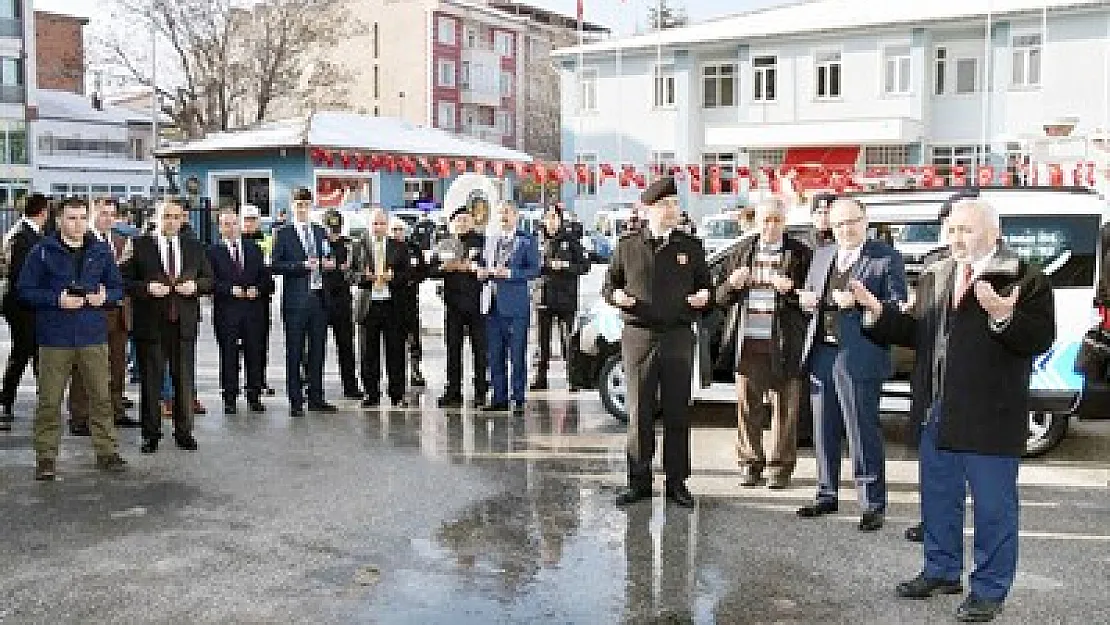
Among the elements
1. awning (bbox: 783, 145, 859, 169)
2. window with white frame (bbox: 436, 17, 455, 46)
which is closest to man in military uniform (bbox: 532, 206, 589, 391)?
awning (bbox: 783, 145, 859, 169)

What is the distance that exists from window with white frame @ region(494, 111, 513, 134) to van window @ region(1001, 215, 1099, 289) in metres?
70.7

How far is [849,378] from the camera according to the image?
265 inches

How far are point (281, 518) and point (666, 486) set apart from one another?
2.53 metres

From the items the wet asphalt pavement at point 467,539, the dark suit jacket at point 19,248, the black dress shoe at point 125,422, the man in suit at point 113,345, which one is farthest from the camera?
the black dress shoe at point 125,422

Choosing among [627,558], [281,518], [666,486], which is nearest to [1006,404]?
[627,558]

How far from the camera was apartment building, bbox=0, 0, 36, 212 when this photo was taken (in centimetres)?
5469

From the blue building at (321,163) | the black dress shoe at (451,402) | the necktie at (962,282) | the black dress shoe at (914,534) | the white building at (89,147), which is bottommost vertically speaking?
the black dress shoe at (914,534)

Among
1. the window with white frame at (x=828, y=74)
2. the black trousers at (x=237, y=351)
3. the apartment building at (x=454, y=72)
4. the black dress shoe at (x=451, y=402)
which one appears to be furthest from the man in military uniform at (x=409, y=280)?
the apartment building at (x=454, y=72)

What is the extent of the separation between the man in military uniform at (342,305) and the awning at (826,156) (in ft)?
99.4

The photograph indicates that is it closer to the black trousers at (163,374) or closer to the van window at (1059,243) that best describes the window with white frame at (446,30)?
the black trousers at (163,374)

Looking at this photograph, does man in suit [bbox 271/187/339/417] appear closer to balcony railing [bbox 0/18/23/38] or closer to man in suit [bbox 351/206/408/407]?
man in suit [bbox 351/206/408/407]

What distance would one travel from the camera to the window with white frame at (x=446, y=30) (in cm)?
7194

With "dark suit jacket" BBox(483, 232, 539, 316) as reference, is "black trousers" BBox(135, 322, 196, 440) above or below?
below

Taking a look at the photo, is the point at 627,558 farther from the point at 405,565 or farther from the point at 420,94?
the point at 420,94
